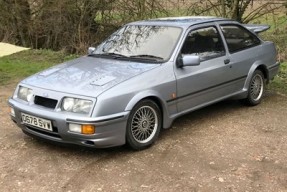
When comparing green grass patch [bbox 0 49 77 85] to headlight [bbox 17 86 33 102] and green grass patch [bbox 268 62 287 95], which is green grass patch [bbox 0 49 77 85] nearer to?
headlight [bbox 17 86 33 102]

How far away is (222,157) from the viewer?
4.99 meters

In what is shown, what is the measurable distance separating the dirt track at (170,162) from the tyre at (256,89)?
793 millimetres

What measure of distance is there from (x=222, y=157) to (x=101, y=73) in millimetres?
1710

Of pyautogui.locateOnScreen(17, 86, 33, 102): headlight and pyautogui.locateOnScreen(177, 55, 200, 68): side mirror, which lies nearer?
pyautogui.locateOnScreen(17, 86, 33, 102): headlight

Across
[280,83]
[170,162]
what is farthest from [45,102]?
[280,83]

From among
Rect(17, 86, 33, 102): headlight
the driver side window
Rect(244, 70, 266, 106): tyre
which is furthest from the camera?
Rect(244, 70, 266, 106): tyre

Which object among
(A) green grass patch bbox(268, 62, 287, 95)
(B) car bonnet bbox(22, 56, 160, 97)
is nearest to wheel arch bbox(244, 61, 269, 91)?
(A) green grass patch bbox(268, 62, 287, 95)

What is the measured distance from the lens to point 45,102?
16.3 ft

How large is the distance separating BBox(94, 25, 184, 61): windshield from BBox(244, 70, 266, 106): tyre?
1788 millimetres

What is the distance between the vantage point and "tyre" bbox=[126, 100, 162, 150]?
4.98 metres

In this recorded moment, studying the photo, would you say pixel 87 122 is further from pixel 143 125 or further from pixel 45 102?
pixel 143 125

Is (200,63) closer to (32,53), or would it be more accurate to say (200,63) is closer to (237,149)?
(237,149)

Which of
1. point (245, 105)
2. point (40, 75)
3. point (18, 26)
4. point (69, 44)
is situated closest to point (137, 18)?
point (69, 44)

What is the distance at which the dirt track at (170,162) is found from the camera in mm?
4344
